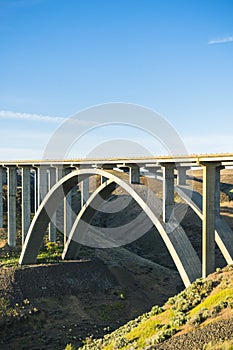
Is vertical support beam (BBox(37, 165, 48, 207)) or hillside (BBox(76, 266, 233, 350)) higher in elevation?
vertical support beam (BBox(37, 165, 48, 207))

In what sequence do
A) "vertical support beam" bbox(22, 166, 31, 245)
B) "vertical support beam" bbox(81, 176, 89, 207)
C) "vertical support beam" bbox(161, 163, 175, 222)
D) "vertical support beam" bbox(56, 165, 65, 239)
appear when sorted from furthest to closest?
"vertical support beam" bbox(22, 166, 31, 245) → "vertical support beam" bbox(56, 165, 65, 239) → "vertical support beam" bbox(81, 176, 89, 207) → "vertical support beam" bbox(161, 163, 175, 222)

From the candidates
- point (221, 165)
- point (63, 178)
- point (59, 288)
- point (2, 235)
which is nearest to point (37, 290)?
point (59, 288)

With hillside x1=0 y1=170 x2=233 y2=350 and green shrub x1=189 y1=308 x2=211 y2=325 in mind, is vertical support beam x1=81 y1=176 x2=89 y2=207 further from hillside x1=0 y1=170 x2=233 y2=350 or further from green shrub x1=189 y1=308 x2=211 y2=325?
green shrub x1=189 y1=308 x2=211 y2=325

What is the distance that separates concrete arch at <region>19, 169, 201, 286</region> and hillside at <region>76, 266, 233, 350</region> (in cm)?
322

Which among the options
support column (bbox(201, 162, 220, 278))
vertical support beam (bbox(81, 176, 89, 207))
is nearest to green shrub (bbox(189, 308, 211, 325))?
support column (bbox(201, 162, 220, 278))

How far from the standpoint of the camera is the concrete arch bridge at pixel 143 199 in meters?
22.5

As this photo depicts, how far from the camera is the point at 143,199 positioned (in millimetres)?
28219

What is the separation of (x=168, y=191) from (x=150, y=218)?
7.62 ft

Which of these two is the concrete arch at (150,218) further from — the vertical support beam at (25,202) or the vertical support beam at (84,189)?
the vertical support beam at (25,202)

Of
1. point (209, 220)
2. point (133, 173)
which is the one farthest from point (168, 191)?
point (133, 173)

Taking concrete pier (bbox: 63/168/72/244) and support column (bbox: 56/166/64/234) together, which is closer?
support column (bbox: 56/166/64/234)

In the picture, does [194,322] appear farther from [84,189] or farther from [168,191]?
[84,189]

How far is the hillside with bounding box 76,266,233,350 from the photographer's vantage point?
13.5m

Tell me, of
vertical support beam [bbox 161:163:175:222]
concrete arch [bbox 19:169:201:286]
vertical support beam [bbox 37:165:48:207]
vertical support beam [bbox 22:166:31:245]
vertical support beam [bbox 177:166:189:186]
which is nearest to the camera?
concrete arch [bbox 19:169:201:286]
